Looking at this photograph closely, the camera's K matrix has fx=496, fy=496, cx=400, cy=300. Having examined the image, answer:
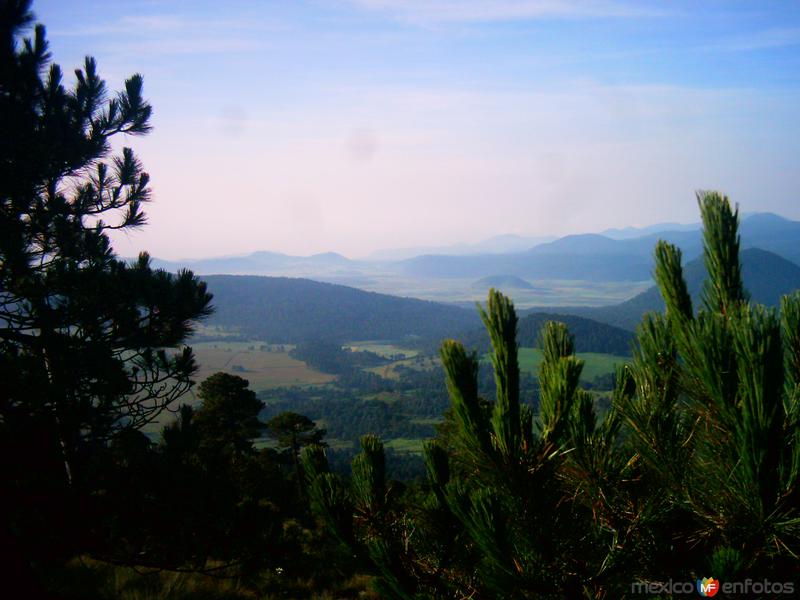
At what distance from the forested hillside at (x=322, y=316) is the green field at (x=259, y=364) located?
2864cm

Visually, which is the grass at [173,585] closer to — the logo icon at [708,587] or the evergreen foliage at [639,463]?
the evergreen foliage at [639,463]

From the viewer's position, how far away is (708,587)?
1750mm

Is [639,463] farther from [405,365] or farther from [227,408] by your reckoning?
[405,365]

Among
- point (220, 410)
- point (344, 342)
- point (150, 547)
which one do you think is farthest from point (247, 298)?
point (150, 547)

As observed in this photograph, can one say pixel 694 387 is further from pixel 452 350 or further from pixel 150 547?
pixel 150 547

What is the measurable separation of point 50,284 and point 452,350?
5410 mm

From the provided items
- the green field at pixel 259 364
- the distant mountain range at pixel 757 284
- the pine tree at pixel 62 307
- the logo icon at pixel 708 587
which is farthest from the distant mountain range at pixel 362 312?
the logo icon at pixel 708 587

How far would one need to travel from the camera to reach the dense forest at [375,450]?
176 cm

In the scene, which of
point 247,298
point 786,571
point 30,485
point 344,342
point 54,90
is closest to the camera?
point 786,571

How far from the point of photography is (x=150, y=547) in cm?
502

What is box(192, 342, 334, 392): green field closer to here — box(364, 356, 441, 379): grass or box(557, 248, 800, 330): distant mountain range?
box(364, 356, 441, 379): grass

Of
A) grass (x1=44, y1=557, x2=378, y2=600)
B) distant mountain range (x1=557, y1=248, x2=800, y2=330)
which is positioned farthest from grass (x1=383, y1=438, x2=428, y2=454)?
Result: distant mountain range (x1=557, y1=248, x2=800, y2=330)

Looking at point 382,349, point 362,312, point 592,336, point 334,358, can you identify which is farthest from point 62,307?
point 362,312

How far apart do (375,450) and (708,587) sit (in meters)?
1.51
